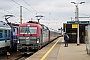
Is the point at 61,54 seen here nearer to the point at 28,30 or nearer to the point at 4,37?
the point at 28,30

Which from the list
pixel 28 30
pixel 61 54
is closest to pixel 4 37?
pixel 28 30

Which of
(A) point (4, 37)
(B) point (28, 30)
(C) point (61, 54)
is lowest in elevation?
(C) point (61, 54)

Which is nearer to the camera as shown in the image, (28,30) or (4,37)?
(4,37)

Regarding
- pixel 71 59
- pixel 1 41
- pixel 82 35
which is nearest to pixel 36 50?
pixel 1 41

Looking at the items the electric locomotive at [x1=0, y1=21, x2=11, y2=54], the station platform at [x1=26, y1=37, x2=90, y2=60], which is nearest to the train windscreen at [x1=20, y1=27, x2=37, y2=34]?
the electric locomotive at [x1=0, y1=21, x2=11, y2=54]

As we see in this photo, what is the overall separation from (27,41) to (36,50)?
55.5 inches

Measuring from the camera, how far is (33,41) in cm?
2145

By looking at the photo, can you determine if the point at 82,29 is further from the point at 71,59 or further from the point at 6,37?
the point at 71,59

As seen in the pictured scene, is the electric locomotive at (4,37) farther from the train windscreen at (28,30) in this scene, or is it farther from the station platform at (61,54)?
the station platform at (61,54)

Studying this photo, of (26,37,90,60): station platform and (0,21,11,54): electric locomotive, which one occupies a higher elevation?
(0,21,11,54): electric locomotive

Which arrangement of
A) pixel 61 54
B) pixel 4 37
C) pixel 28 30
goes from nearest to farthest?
1. pixel 61 54
2. pixel 4 37
3. pixel 28 30

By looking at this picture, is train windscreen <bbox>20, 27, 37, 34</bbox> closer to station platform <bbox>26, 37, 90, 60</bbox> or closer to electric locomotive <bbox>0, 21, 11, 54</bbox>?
electric locomotive <bbox>0, 21, 11, 54</bbox>

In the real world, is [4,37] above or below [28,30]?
below

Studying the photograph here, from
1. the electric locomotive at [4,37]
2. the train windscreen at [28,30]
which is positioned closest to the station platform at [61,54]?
the train windscreen at [28,30]
